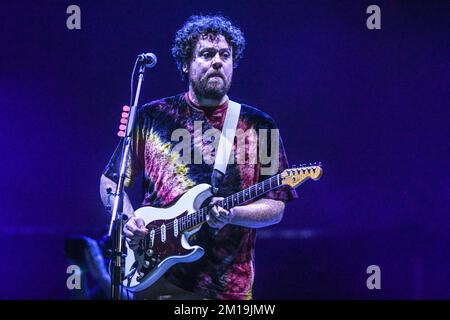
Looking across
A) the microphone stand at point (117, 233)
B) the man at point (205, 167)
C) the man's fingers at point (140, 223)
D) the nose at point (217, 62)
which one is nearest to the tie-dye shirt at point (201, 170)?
the man at point (205, 167)

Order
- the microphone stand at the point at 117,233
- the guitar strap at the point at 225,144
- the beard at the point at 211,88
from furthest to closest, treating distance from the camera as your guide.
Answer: the beard at the point at 211,88 < the guitar strap at the point at 225,144 < the microphone stand at the point at 117,233

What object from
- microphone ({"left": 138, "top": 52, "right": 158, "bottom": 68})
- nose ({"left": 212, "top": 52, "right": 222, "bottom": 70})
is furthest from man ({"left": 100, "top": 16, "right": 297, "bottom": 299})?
microphone ({"left": 138, "top": 52, "right": 158, "bottom": 68})

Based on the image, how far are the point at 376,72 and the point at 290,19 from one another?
64cm

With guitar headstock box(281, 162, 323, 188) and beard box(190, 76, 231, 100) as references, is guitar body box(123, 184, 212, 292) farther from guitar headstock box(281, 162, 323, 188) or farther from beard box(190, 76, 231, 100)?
beard box(190, 76, 231, 100)

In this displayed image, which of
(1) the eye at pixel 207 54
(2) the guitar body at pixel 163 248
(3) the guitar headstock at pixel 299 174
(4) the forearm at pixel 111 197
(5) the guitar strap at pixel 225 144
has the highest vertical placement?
(1) the eye at pixel 207 54

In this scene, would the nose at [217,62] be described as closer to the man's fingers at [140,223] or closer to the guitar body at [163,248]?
the guitar body at [163,248]

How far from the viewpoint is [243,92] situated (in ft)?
13.0

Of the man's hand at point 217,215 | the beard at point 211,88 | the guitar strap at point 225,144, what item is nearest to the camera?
the man's hand at point 217,215

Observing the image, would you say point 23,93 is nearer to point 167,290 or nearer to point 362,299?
point 167,290

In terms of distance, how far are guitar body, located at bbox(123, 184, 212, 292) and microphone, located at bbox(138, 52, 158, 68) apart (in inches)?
29.4

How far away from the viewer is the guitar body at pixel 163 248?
3613mm

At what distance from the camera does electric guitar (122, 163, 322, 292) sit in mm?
3609

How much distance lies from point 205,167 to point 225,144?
0.60 feet

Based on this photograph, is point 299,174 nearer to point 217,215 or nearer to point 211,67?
point 217,215
